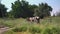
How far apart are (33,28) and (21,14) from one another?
124 ft

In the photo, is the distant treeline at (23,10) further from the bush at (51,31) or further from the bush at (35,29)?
the bush at (51,31)

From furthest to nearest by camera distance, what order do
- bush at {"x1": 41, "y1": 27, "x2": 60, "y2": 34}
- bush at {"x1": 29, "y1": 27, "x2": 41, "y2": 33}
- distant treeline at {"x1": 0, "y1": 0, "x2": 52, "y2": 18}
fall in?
distant treeline at {"x1": 0, "y1": 0, "x2": 52, "y2": 18}, bush at {"x1": 29, "y1": 27, "x2": 41, "y2": 33}, bush at {"x1": 41, "y1": 27, "x2": 60, "y2": 34}

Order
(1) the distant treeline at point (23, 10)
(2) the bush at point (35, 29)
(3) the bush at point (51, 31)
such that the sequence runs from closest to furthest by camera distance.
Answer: (3) the bush at point (51, 31)
(2) the bush at point (35, 29)
(1) the distant treeline at point (23, 10)

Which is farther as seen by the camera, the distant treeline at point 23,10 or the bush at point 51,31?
the distant treeline at point 23,10

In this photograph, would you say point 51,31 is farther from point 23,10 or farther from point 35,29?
point 23,10

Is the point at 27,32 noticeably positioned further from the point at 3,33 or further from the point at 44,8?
the point at 44,8

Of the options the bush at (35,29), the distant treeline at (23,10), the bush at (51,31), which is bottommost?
the distant treeline at (23,10)

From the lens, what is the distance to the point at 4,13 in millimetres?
52688

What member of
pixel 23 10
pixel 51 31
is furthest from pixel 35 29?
pixel 23 10

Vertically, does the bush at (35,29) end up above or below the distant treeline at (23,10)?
above

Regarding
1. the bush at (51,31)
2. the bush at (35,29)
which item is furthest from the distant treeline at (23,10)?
the bush at (51,31)

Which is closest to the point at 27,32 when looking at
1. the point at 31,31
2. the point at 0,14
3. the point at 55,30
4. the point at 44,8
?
the point at 31,31

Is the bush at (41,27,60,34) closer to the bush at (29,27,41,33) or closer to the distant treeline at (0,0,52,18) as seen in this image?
the bush at (29,27,41,33)

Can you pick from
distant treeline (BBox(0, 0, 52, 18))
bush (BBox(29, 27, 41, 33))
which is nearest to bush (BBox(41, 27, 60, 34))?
bush (BBox(29, 27, 41, 33))
